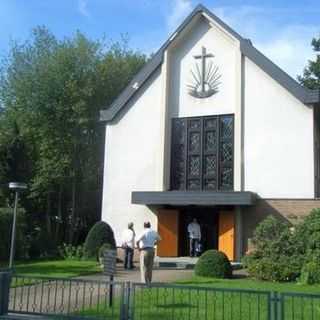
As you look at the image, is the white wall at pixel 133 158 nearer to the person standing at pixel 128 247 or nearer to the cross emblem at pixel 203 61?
the cross emblem at pixel 203 61

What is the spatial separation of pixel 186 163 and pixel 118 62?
13096 mm

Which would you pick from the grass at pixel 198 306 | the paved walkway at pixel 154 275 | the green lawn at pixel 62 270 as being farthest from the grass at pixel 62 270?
the grass at pixel 198 306

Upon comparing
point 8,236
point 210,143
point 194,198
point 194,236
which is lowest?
point 8,236

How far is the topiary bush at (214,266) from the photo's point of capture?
18750mm

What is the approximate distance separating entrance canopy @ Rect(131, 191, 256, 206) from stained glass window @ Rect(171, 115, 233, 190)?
1.32m

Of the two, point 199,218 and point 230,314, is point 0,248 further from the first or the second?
point 230,314

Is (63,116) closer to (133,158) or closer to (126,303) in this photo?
(133,158)

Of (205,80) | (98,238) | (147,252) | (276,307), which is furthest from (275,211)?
(276,307)

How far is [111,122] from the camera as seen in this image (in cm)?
2872

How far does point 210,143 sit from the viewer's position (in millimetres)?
26516

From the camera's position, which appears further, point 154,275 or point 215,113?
point 215,113

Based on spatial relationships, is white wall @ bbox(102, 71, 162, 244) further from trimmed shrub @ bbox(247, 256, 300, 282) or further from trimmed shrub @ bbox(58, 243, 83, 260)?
trimmed shrub @ bbox(247, 256, 300, 282)

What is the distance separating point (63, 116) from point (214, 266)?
19.3 meters

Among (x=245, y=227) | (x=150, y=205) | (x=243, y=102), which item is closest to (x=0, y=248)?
(x=150, y=205)
